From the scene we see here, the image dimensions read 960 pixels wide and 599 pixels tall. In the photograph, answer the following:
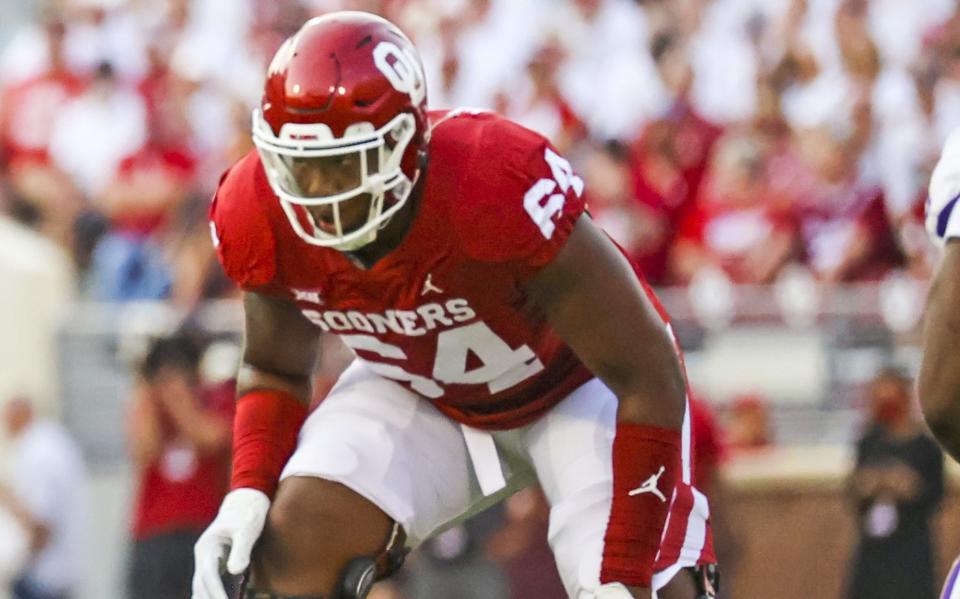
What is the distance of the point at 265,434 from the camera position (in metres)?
4.42

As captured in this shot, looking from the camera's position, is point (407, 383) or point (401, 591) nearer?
point (407, 383)

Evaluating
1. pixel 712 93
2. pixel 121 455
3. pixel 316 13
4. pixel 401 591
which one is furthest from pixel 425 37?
pixel 401 591

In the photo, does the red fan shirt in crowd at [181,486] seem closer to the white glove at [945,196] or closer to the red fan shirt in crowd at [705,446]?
the red fan shirt in crowd at [705,446]

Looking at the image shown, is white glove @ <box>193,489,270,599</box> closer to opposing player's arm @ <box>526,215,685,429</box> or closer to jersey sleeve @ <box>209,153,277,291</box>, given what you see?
jersey sleeve @ <box>209,153,277,291</box>

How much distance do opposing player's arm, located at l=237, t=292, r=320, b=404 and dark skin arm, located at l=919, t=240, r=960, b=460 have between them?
160cm

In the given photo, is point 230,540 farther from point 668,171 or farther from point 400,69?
point 668,171

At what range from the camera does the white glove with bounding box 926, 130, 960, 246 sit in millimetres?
3461

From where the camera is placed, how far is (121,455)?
919 cm

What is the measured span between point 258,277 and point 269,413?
398mm

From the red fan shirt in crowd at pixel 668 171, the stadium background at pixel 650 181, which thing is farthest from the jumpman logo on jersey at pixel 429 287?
the red fan shirt in crowd at pixel 668 171

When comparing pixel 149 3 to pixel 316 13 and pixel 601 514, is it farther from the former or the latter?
pixel 601 514

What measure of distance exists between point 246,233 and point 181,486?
3846 mm

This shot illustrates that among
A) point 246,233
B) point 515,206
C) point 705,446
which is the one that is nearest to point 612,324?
point 515,206

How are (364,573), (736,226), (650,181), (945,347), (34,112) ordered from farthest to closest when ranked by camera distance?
(34,112) → (650,181) → (736,226) → (364,573) → (945,347)
